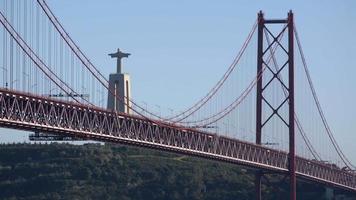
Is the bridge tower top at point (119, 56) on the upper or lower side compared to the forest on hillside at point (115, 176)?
upper

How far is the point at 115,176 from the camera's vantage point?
143750 mm

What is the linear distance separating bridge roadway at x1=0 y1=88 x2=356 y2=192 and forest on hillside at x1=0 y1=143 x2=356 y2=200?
82.9 ft

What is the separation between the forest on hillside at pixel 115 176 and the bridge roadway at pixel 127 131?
82.9ft

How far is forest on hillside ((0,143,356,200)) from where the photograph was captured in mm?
134250

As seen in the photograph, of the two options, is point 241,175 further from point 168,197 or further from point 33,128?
point 33,128

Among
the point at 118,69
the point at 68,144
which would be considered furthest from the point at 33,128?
the point at 68,144

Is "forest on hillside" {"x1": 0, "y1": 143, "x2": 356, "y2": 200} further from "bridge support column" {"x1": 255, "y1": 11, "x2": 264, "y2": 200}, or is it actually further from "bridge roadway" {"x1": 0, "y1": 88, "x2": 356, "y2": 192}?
"bridge roadway" {"x1": 0, "y1": 88, "x2": 356, "y2": 192}

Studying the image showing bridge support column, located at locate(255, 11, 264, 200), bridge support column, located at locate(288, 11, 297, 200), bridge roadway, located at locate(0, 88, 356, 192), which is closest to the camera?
bridge roadway, located at locate(0, 88, 356, 192)

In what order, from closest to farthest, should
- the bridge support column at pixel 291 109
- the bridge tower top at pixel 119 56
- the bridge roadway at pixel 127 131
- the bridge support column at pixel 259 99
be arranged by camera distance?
the bridge roadway at pixel 127 131
the bridge support column at pixel 259 99
the bridge support column at pixel 291 109
the bridge tower top at pixel 119 56

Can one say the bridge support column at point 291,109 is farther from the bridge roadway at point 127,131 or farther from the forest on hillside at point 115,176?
the forest on hillside at point 115,176

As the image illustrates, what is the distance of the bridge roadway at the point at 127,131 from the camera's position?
69375 millimetres

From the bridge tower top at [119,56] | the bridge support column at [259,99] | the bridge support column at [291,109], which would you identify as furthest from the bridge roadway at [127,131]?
the bridge tower top at [119,56]

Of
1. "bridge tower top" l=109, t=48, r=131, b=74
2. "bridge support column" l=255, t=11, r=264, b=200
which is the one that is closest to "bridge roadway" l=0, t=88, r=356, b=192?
"bridge support column" l=255, t=11, r=264, b=200

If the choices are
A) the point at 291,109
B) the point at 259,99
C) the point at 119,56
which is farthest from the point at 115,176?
the point at 291,109
